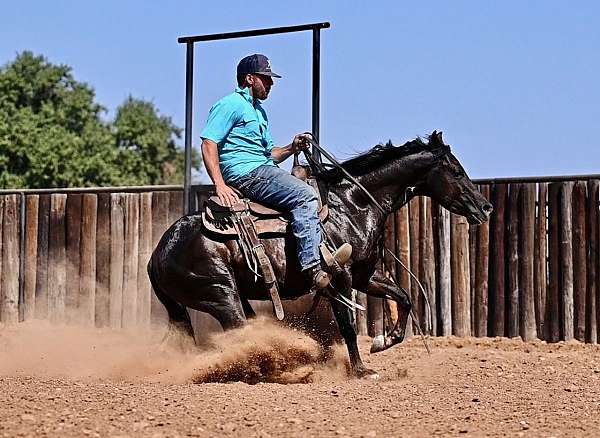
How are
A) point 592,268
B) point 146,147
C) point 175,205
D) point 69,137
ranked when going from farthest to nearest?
point 146,147 < point 69,137 < point 175,205 < point 592,268

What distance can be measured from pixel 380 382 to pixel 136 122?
33948 mm

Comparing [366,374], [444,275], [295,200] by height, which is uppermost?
[295,200]

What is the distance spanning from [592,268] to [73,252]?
6182 millimetres

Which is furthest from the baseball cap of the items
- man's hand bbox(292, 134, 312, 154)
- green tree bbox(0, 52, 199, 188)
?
green tree bbox(0, 52, 199, 188)

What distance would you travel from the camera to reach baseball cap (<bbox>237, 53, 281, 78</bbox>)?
9172mm

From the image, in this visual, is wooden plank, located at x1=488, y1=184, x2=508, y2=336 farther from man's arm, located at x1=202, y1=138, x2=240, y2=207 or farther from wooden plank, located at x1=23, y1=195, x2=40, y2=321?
wooden plank, located at x1=23, y1=195, x2=40, y2=321

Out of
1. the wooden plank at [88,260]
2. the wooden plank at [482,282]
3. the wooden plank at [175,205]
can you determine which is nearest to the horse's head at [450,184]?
the wooden plank at [482,282]

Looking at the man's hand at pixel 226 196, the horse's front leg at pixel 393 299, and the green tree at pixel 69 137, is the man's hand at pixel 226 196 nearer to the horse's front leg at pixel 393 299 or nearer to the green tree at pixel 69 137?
the horse's front leg at pixel 393 299

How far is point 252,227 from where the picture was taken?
8.91 m

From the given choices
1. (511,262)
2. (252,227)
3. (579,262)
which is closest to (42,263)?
(511,262)

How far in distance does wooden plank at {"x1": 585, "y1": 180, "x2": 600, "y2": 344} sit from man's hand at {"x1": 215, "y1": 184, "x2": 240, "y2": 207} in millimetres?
4448

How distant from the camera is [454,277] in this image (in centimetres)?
1228

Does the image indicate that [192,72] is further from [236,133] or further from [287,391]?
[287,391]

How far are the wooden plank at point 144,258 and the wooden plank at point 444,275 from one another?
3.40 meters
